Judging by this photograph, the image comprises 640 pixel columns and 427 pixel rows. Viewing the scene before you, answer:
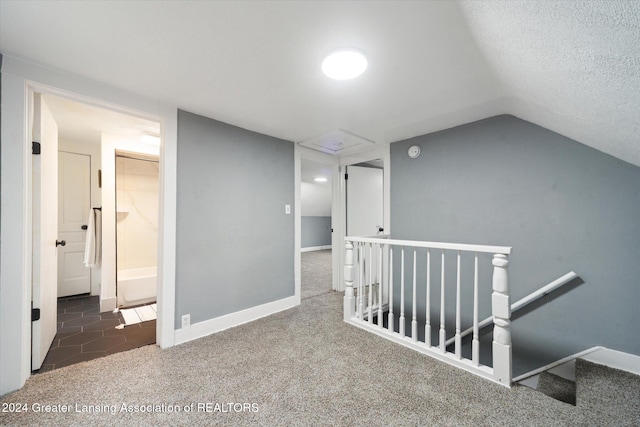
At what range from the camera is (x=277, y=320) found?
263 centimetres

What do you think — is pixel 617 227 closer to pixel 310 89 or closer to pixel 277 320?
pixel 310 89

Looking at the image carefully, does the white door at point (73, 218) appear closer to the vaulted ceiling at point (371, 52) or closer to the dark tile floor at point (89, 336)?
the dark tile floor at point (89, 336)

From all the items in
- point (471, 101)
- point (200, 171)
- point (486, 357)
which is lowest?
point (486, 357)

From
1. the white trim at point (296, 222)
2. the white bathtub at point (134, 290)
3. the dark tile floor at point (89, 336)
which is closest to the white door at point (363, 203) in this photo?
the white trim at point (296, 222)

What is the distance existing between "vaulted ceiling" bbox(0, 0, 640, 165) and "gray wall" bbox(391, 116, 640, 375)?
0.21 metres

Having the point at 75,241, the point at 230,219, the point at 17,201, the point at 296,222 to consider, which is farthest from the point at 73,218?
the point at 296,222

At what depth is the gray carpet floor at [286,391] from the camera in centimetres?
132

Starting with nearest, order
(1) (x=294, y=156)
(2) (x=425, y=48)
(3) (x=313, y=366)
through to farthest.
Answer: (2) (x=425, y=48), (3) (x=313, y=366), (1) (x=294, y=156)

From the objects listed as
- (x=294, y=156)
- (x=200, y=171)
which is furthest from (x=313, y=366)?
(x=294, y=156)

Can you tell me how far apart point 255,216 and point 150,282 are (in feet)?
6.28

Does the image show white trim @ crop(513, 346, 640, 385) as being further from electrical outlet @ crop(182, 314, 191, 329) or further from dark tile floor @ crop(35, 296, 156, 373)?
dark tile floor @ crop(35, 296, 156, 373)

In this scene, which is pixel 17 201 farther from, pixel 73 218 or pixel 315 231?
pixel 315 231

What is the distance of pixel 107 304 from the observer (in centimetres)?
297

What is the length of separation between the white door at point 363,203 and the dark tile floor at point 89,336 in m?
2.75
